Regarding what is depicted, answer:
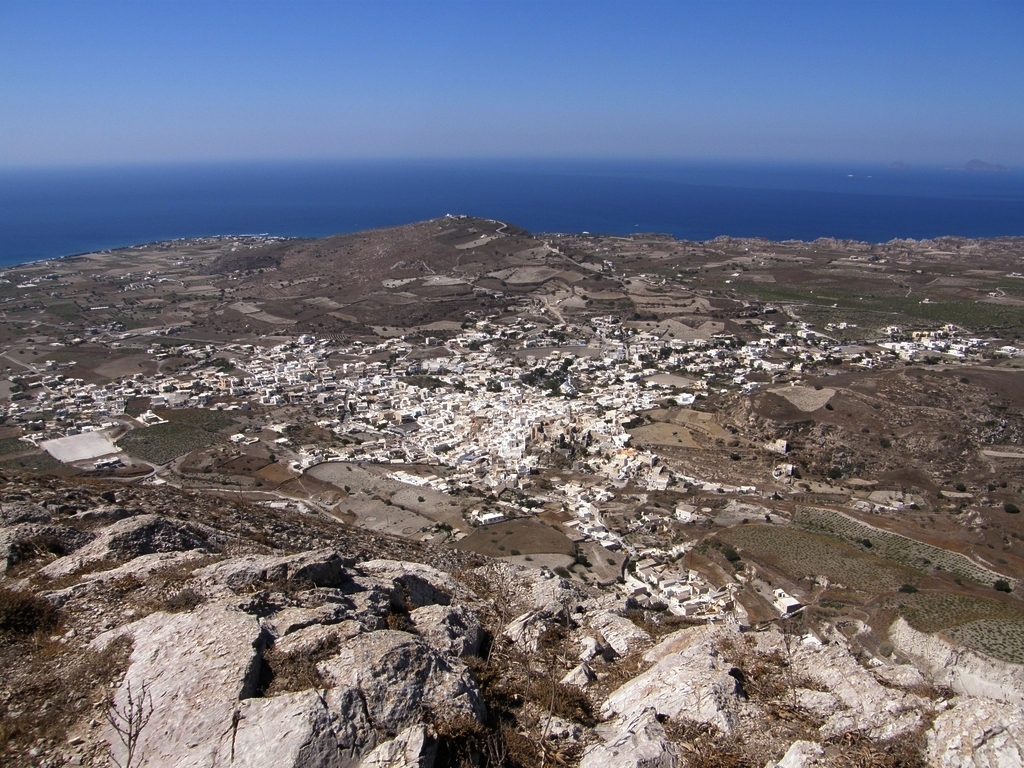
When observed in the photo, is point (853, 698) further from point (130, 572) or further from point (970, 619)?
point (970, 619)

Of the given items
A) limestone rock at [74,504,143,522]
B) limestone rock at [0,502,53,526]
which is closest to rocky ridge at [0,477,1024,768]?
limestone rock at [0,502,53,526]

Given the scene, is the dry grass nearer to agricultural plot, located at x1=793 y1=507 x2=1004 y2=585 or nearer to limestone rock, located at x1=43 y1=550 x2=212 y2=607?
limestone rock, located at x1=43 y1=550 x2=212 y2=607

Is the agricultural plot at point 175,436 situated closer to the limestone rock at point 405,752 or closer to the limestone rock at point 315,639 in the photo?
the limestone rock at point 315,639

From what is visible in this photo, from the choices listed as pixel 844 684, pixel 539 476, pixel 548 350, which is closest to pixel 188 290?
pixel 548 350

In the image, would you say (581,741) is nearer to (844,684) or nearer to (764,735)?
(764,735)

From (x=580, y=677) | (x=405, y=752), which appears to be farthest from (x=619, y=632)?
(x=405, y=752)

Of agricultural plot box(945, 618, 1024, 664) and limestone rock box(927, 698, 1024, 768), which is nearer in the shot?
limestone rock box(927, 698, 1024, 768)
